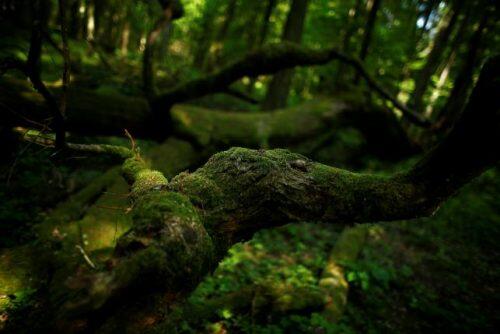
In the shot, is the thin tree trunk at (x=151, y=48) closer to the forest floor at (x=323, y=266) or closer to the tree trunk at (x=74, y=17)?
the tree trunk at (x=74, y=17)

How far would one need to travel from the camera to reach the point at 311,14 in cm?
1350

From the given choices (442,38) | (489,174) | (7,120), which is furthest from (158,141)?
(489,174)

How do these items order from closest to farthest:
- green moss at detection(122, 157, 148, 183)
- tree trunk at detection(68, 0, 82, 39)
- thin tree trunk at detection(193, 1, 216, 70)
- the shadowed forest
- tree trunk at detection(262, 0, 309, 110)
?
the shadowed forest → green moss at detection(122, 157, 148, 183) → tree trunk at detection(68, 0, 82, 39) → tree trunk at detection(262, 0, 309, 110) → thin tree trunk at detection(193, 1, 216, 70)

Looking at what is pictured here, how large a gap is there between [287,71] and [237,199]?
25.6 ft

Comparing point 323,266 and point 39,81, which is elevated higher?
point 39,81

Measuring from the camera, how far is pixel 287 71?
916 centimetres

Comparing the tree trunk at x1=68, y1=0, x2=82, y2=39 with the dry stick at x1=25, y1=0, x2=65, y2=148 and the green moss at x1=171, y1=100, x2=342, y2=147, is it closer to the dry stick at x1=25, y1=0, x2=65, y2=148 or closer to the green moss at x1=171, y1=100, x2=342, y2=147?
the dry stick at x1=25, y1=0, x2=65, y2=148

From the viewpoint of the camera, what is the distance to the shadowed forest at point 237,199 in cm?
178

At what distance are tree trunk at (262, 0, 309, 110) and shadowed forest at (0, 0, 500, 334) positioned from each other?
1.7 inches

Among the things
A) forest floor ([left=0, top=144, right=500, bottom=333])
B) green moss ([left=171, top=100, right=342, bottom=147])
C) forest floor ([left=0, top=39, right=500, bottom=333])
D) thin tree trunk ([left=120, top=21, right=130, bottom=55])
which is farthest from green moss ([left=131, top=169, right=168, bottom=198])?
thin tree trunk ([left=120, top=21, right=130, bottom=55])

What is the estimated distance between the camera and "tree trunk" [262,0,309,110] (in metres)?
8.50

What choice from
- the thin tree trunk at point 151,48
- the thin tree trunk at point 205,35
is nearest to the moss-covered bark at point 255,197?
the thin tree trunk at point 151,48

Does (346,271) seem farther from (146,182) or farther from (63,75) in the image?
(63,75)

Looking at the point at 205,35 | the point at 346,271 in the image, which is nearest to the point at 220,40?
the point at 205,35
